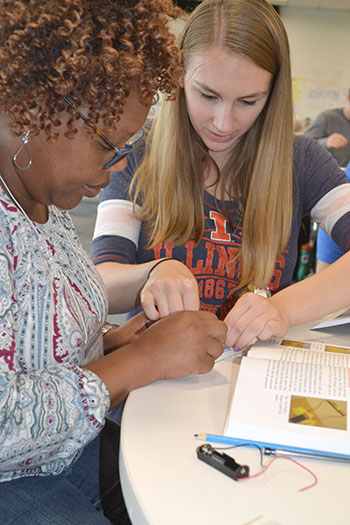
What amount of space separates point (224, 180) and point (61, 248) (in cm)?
65

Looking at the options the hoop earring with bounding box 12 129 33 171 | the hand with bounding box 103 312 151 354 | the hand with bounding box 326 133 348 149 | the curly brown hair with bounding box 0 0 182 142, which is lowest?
the hand with bounding box 326 133 348 149

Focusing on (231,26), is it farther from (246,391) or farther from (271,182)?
(246,391)

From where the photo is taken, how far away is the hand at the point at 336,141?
14.7ft

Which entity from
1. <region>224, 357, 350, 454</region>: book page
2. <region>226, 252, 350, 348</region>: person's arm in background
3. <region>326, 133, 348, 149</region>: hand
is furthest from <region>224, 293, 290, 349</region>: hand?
<region>326, 133, 348, 149</region>: hand

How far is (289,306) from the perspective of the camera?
3.89ft

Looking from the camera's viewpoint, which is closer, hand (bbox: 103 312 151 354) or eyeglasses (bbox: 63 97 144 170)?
eyeglasses (bbox: 63 97 144 170)

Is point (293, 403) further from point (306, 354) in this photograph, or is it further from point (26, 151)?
point (26, 151)

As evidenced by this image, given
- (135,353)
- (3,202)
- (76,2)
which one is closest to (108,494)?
(135,353)

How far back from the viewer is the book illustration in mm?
775

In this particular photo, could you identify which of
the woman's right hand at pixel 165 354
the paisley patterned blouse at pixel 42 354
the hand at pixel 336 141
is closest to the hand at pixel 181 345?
the woman's right hand at pixel 165 354

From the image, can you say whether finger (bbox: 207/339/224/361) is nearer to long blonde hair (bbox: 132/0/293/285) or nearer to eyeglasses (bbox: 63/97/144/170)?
eyeglasses (bbox: 63/97/144/170)

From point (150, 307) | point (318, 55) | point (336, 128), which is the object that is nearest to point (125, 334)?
point (150, 307)

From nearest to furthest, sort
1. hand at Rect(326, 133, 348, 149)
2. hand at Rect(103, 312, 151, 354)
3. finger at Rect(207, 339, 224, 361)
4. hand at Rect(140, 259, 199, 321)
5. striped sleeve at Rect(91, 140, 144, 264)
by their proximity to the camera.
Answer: finger at Rect(207, 339, 224, 361) < hand at Rect(140, 259, 199, 321) < hand at Rect(103, 312, 151, 354) < striped sleeve at Rect(91, 140, 144, 264) < hand at Rect(326, 133, 348, 149)

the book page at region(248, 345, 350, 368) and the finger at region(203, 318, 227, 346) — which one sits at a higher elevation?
the finger at region(203, 318, 227, 346)
